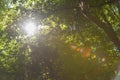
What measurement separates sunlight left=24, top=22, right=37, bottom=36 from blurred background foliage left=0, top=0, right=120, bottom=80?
304 mm

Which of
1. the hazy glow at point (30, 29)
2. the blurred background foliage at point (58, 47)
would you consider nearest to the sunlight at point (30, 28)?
the hazy glow at point (30, 29)

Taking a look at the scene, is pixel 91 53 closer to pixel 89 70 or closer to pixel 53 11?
pixel 89 70

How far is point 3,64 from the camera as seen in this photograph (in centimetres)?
2211

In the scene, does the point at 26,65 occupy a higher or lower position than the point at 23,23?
lower

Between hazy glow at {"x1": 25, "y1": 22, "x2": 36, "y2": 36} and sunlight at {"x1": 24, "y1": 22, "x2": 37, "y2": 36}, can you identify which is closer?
sunlight at {"x1": 24, "y1": 22, "x2": 37, "y2": 36}

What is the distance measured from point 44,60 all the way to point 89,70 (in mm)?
3225

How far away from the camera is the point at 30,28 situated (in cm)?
1828

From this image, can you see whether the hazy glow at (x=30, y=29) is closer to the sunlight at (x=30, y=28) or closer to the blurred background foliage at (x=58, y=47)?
the sunlight at (x=30, y=28)

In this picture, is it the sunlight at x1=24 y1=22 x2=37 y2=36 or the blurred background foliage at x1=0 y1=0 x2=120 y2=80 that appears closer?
the sunlight at x1=24 y1=22 x2=37 y2=36

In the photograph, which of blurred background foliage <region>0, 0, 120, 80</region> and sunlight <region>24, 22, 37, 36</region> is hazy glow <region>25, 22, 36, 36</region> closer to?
sunlight <region>24, 22, 37, 36</region>

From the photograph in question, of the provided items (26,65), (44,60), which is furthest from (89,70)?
(26,65)

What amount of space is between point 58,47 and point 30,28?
2.42 meters

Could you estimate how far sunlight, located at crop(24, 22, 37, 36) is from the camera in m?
17.2

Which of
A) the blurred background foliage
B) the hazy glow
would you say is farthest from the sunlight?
the blurred background foliage
